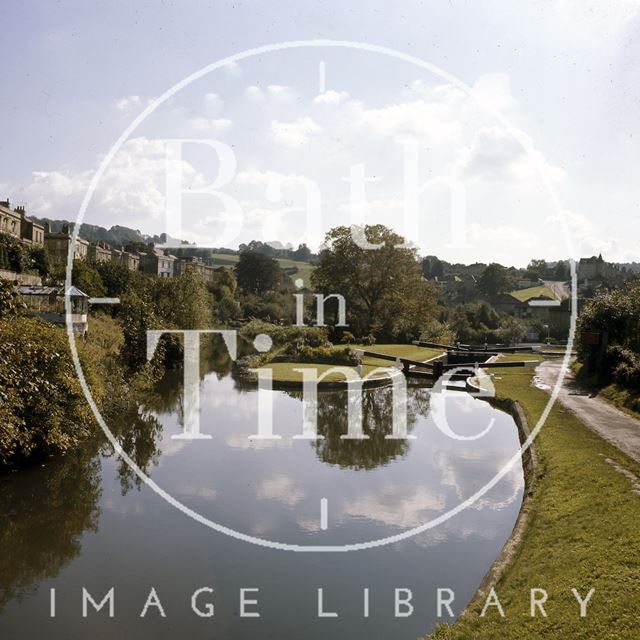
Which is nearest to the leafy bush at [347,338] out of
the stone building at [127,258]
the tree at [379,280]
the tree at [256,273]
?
the tree at [379,280]

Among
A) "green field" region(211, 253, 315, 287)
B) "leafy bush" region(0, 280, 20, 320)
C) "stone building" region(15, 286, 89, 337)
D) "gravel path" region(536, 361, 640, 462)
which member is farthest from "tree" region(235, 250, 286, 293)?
"leafy bush" region(0, 280, 20, 320)

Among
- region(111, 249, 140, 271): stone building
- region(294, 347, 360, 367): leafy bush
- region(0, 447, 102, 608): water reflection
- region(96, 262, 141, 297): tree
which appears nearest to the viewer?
region(0, 447, 102, 608): water reflection

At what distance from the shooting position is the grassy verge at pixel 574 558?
25.6ft

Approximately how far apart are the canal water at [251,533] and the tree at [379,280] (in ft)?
116

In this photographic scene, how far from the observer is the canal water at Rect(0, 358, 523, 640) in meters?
9.34

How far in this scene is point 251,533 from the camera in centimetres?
1228

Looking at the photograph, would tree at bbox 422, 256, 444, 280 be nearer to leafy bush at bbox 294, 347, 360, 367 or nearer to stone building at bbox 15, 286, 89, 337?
leafy bush at bbox 294, 347, 360, 367

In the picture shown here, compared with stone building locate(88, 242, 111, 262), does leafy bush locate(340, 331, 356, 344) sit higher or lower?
lower

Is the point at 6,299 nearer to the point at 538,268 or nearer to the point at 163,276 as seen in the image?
the point at 163,276

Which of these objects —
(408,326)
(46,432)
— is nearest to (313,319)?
(408,326)

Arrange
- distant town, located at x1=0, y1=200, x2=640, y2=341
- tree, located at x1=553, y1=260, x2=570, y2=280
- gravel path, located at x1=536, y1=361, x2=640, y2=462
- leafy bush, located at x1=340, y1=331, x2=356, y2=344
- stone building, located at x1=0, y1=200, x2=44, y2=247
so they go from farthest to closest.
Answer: tree, located at x1=553, y1=260, x2=570, y2=280 → stone building, located at x1=0, y1=200, x2=44, y2=247 → leafy bush, located at x1=340, y1=331, x2=356, y2=344 → distant town, located at x1=0, y1=200, x2=640, y2=341 → gravel path, located at x1=536, y1=361, x2=640, y2=462

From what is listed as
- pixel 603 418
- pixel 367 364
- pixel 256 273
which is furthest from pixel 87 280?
pixel 256 273

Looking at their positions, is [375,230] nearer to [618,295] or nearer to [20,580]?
[618,295]

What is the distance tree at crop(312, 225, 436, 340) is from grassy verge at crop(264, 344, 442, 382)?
4.26 meters
